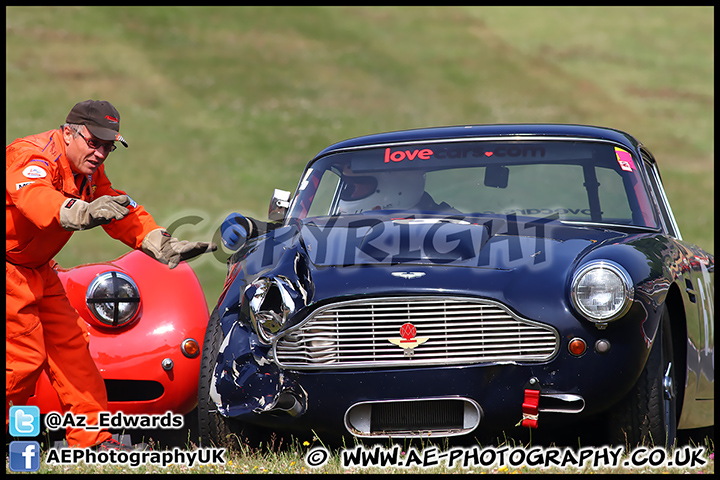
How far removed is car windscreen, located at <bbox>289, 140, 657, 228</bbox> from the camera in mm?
5004

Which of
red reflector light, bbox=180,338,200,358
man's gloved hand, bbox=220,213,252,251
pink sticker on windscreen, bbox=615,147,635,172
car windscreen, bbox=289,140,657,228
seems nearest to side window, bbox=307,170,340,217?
car windscreen, bbox=289,140,657,228

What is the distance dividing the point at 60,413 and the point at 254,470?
1.49m

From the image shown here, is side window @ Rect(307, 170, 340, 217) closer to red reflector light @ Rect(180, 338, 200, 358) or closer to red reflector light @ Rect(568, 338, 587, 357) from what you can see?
red reflector light @ Rect(180, 338, 200, 358)

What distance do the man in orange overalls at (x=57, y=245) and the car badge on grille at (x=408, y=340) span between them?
4.56 feet

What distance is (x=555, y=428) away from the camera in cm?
382

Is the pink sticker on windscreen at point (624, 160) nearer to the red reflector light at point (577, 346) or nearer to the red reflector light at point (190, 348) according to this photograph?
the red reflector light at point (577, 346)

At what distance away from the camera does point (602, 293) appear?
3.69m

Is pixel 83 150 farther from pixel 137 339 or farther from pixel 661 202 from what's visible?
pixel 661 202

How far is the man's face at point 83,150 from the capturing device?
455 cm

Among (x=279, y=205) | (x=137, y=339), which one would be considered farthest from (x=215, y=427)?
(x=279, y=205)

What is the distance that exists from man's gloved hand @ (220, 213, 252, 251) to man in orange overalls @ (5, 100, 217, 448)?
0.15 m

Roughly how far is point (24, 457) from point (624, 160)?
3.35m

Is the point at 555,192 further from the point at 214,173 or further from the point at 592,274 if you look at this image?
the point at 214,173

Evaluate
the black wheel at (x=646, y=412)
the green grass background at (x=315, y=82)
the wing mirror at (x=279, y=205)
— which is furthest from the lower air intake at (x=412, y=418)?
the green grass background at (x=315, y=82)
